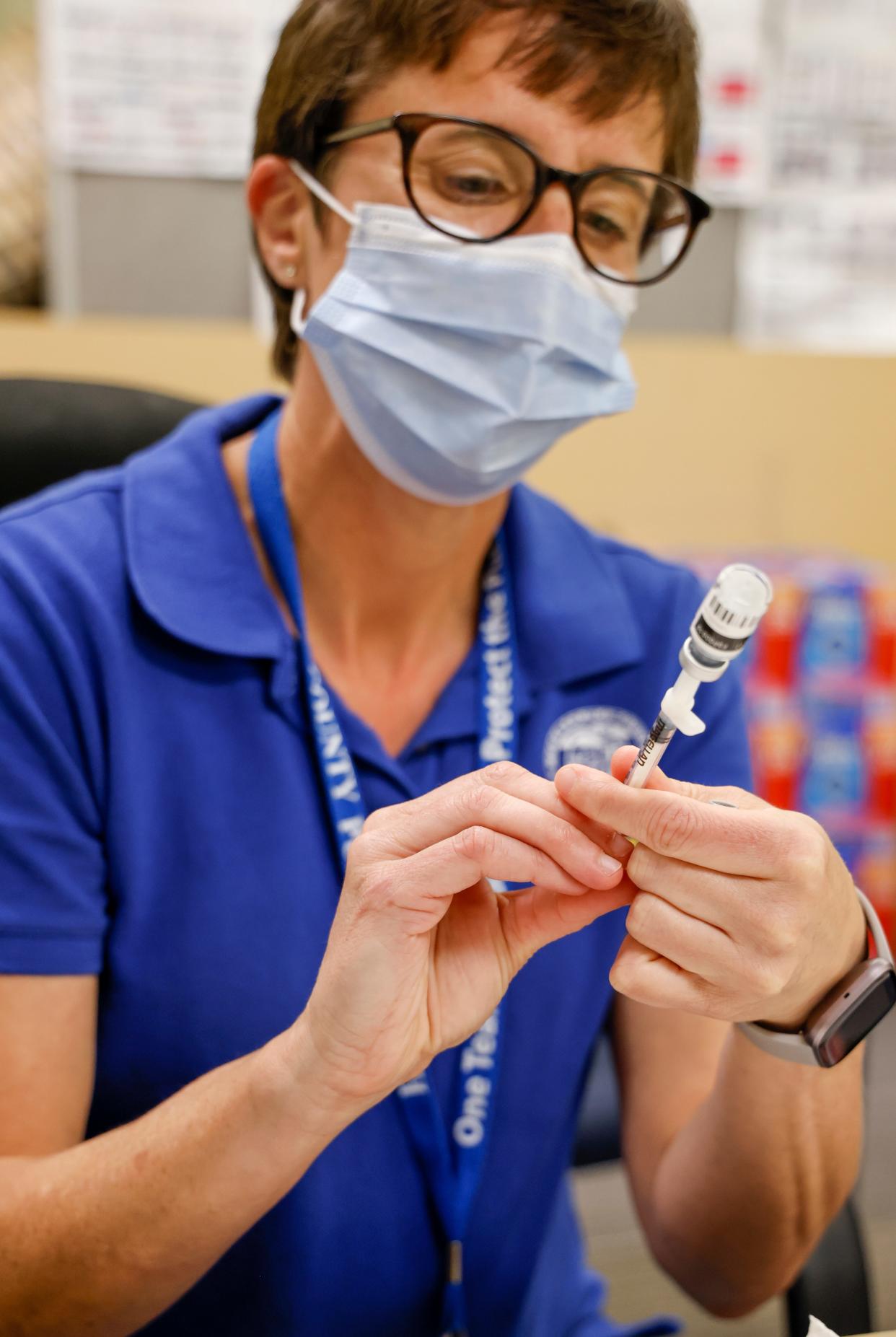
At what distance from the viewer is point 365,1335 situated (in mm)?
854

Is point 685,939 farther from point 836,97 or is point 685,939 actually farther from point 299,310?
point 836,97

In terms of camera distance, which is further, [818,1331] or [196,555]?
[196,555]

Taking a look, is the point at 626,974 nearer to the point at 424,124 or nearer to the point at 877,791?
the point at 424,124

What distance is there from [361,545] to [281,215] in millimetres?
312

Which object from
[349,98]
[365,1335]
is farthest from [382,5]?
[365,1335]

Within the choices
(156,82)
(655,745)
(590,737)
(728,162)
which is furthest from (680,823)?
(728,162)

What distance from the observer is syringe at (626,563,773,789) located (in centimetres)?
49

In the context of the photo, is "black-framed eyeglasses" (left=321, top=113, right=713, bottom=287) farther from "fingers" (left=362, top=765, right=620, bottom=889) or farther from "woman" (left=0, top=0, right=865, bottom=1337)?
"fingers" (left=362, top=765, right=620, bottom=889)

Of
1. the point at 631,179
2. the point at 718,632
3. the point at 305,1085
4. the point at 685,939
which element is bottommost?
the point at 305,1085

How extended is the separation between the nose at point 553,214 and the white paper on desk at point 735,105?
5.34ft

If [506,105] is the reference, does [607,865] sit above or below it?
below

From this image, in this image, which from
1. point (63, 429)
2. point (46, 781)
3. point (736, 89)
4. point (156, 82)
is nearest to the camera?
point (46, 781)

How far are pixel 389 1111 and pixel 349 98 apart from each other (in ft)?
2.66

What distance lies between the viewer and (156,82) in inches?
79.6
